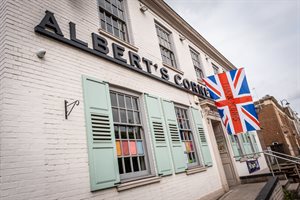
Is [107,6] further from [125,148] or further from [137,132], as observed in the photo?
[125,148]

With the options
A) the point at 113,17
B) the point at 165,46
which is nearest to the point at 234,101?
the point at 165,46

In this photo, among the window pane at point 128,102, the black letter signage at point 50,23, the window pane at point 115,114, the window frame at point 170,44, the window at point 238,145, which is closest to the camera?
the black letter signage at point 50,23

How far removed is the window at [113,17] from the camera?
566cm

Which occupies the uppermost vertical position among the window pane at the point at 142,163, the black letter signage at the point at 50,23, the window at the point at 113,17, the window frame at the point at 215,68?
the window frame at the point at 215,68

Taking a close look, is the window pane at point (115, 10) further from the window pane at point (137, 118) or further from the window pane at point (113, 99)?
the window pane at point (137, 118)

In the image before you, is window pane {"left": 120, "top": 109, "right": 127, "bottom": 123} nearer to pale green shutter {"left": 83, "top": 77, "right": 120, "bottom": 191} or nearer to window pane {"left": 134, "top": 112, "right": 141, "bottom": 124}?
window pane {"left": 134, "top": 112, "right": 141, "bottom": 124}

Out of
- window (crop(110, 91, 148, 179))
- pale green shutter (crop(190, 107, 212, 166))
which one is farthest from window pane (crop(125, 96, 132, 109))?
pale green shutter (crop(190, 107, 212, 166))

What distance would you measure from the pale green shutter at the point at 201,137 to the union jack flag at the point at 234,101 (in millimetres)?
992

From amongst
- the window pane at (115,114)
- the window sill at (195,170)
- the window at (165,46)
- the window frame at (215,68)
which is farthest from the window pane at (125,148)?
the window frame at (215,68)

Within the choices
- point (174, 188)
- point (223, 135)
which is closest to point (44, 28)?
point (174, 188)

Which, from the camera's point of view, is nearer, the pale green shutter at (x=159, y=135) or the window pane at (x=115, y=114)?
the window pane at (x=115, y=114)

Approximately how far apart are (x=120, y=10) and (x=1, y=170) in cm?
514

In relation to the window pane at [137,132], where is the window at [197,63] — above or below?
above

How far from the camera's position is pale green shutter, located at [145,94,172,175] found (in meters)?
5.20
